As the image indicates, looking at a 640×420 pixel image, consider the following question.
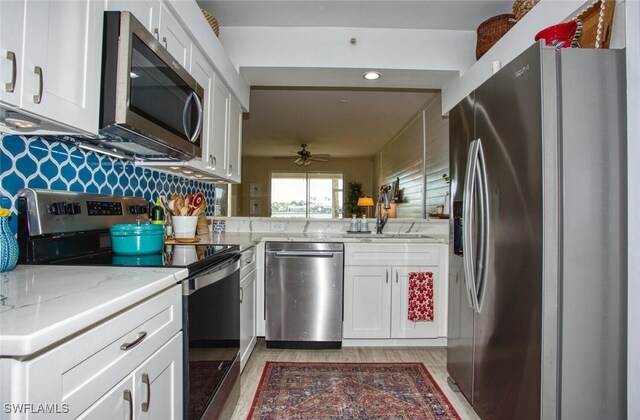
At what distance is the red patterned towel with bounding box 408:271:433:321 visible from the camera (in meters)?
2.72

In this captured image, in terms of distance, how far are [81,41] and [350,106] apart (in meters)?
4.24

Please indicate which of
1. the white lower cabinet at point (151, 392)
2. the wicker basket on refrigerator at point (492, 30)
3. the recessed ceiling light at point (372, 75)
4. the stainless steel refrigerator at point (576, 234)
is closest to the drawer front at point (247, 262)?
the white lower cabinet at point (151, 392)

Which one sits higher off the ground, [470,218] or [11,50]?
[11,50]

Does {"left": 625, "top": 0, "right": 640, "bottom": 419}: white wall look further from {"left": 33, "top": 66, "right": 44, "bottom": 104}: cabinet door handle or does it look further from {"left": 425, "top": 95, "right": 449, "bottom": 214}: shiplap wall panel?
{"left": 425, "top": 95, "right": 449, "bottom": 214}: shiplap wall panel

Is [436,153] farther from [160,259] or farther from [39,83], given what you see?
[39,83]

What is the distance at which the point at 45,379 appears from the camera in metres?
0.61

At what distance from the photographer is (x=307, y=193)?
9.42m

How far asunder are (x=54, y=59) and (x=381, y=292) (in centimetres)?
240

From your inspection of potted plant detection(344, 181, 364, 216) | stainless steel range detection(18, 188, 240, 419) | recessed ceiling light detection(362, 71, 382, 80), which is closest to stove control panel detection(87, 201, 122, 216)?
stainless steel range detection(18, 188, 240, 419)

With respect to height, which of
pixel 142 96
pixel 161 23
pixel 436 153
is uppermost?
pixel 161 23

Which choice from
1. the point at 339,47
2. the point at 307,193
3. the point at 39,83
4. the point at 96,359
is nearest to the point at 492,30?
the point at 339,47

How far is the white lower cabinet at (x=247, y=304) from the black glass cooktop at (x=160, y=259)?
59 cm

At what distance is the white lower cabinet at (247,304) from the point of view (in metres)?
2.15

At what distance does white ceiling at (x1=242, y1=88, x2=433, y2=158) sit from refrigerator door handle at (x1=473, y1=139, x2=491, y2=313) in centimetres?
291
